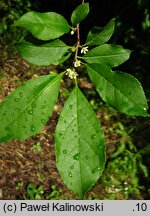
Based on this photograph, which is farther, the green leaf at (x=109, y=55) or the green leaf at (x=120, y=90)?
the green leaf at (x=109, y=55)

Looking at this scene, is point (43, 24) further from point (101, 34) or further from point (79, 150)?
point (79, 150)

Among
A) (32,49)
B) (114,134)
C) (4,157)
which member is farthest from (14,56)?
(32,49)

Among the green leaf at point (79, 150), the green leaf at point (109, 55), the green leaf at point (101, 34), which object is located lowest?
the green leaf at point (79, 150)

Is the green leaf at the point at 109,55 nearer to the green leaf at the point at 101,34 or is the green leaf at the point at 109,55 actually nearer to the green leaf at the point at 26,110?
the green leaf at the point at 101,34

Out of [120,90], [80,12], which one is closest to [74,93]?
[120,90]

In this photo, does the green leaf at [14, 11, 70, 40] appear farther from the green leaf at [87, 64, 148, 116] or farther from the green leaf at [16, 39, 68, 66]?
the green leaf at [87, 64, 148, 116]

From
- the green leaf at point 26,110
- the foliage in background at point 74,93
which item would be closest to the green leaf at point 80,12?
the foliage in background at point 74,93

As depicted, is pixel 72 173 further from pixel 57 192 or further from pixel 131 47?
pixel 131 47
